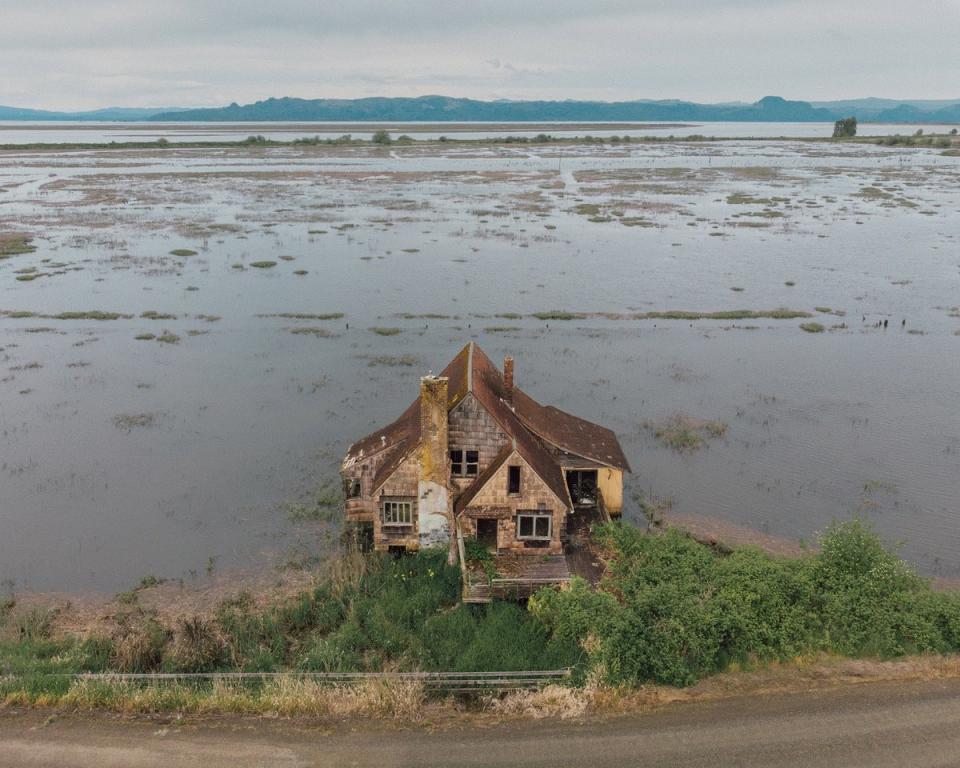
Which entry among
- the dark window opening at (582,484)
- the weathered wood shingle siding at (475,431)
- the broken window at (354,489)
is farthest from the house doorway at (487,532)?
the broken window at (354,489)

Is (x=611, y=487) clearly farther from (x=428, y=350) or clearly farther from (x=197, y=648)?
(x=428, y=350)

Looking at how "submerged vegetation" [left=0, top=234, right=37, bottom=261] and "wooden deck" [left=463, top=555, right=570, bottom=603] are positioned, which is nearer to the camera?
"wooden deck" [left=463, top=555, right=570, bottom=603]

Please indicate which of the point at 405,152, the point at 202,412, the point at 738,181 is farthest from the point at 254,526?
the point at 405,152

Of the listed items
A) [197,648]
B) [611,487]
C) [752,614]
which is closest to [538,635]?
[752,614]

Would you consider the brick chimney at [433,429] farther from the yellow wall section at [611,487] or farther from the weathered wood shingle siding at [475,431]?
the yellow wall section at [611,487]

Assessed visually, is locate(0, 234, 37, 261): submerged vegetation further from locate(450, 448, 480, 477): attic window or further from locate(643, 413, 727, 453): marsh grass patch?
locate(643, 413, 727, 453): marsh grass patch

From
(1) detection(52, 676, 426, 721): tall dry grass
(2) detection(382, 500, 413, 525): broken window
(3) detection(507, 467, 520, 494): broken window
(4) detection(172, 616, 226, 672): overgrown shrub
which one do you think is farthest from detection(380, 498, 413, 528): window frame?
(1) detection(52, 676, 426, 721): tall dry grass
